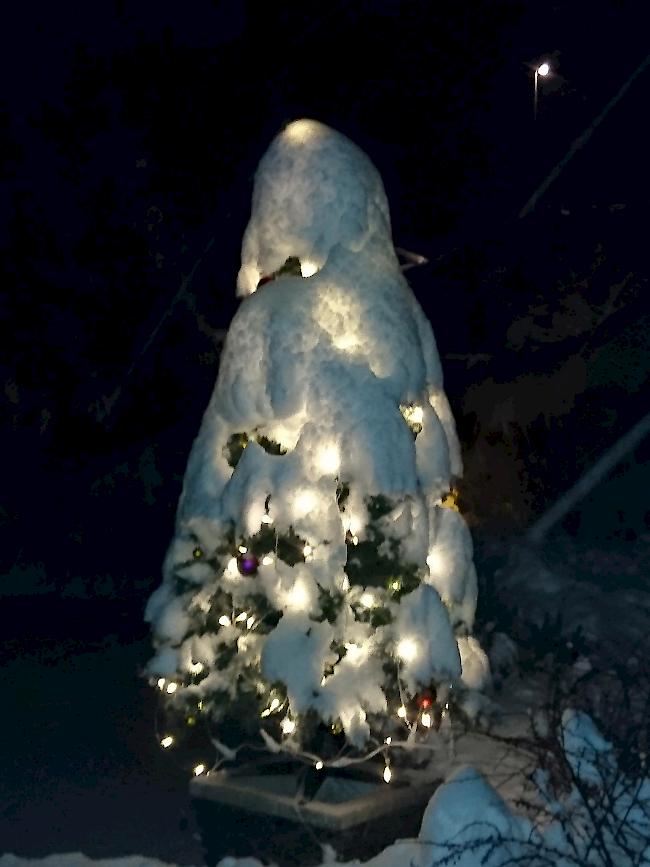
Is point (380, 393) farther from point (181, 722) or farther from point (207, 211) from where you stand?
point (207, 211)

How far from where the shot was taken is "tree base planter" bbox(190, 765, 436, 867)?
5.14 meters

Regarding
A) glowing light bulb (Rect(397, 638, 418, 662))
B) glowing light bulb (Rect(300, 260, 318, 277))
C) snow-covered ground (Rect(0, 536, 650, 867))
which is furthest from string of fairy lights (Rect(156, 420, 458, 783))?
glowing light bulb (Rect(300, 260, 318, 277))

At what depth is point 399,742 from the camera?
543cm

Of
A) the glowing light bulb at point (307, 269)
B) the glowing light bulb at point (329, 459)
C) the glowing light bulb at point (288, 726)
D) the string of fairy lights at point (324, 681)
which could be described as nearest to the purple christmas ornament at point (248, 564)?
the string of fairy lights at point (324, 681)

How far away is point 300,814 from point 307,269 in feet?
8.78

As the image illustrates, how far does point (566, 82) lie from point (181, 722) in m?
7.83

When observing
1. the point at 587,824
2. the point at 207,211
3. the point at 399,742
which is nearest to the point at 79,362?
the point at 207,211

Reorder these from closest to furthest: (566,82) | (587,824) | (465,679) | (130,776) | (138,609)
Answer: (587,824) → (465,679) → (130,776) → (566,82) → (138,609)

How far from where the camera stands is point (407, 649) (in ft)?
17.5

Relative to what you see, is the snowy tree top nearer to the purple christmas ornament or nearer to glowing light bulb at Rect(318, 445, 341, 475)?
glowing light bulb at Rect(318, 445, 341, 475)

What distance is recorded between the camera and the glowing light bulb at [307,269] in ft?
18.6

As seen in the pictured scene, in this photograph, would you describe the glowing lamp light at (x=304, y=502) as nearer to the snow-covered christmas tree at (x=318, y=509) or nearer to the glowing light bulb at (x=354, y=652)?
the snow-covered christmas tree at (x=318, y=509)

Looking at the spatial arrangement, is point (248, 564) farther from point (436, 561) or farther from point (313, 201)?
point (313, 201)

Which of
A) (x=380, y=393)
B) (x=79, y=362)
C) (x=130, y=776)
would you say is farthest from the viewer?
(x=79, y=362)
